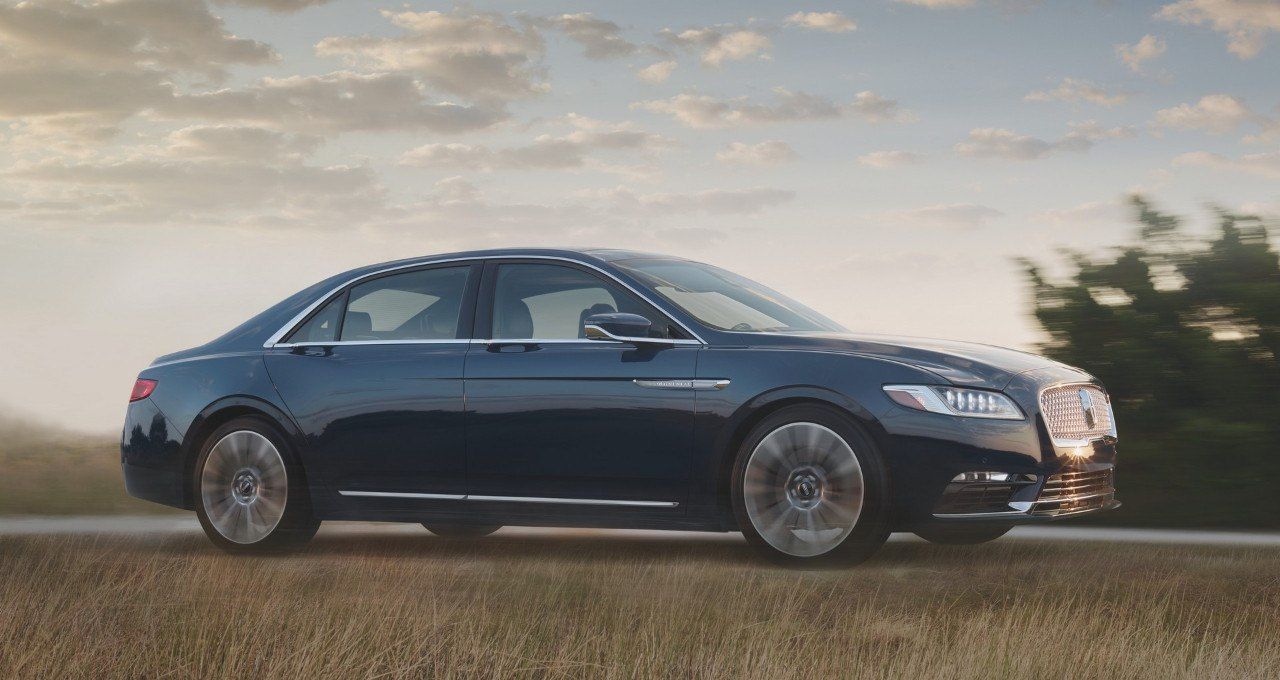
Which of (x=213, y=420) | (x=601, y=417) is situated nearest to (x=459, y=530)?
(x=213, y=420)

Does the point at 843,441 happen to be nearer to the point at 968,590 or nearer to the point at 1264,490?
the point at 968,590

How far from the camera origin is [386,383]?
28.4 ft

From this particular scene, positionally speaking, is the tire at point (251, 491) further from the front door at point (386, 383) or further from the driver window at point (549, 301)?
the driver window at point (549, 301)

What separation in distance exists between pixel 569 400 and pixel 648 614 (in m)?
1.82

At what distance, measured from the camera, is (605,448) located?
792 cm

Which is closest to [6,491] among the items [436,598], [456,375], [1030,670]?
[456,375]

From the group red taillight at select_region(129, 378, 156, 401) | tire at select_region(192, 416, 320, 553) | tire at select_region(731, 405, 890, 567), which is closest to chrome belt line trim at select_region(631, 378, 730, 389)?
tire at select_region(731, 405, 890, 567)

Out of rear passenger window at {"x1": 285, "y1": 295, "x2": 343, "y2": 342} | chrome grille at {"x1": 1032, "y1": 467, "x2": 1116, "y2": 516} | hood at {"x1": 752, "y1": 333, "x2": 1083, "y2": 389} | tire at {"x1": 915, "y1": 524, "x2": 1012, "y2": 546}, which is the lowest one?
tire at {"x1": 915, "y1": 524, "x2": 1012, "y2": 546}

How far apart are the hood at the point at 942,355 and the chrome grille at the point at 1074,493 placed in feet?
1.88

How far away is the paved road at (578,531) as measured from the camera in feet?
30.4

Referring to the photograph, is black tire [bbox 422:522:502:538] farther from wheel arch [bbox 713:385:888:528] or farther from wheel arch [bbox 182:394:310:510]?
wheel arch [bbox 713:385:888:528]

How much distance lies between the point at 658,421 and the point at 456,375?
4.33 feet

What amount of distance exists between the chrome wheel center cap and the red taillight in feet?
3.26

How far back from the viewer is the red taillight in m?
9.62
